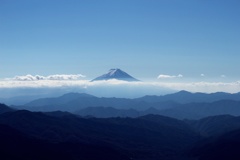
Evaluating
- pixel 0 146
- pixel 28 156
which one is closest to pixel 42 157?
pixel 28 156

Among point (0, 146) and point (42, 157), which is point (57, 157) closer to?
A: point (42, 157)

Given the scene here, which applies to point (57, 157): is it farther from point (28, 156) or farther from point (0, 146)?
point (0, 146)

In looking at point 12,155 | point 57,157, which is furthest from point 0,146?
point 57,157

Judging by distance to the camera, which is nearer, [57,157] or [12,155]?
[12,155]

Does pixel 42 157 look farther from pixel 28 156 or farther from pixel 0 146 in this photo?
pixel 0 146

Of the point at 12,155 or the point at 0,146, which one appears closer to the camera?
the point at 12,155

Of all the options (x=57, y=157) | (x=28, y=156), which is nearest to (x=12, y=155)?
(x=28, y=156)
